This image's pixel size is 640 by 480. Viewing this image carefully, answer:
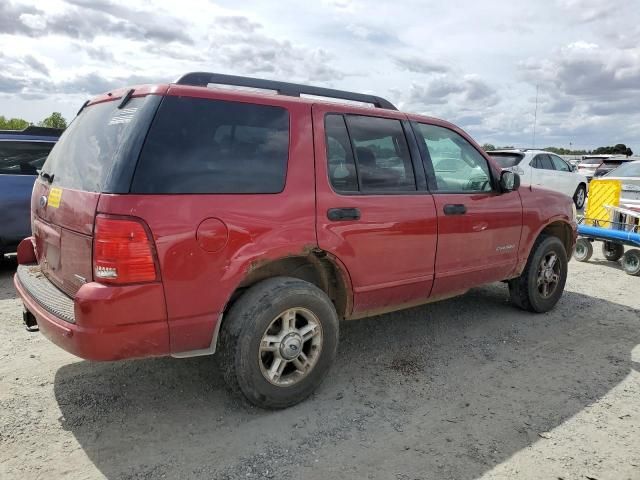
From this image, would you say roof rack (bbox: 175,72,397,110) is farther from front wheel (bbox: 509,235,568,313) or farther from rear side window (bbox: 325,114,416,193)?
front wheel (bbox: 509,235,568,313)

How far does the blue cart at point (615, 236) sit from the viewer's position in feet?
23.8

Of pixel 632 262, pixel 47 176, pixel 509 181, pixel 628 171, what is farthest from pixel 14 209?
pixel 628 171

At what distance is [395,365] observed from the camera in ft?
13.0

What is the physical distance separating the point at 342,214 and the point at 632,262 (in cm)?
578

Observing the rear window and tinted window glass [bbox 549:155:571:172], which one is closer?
the rear window

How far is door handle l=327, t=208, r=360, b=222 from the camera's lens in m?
3.33

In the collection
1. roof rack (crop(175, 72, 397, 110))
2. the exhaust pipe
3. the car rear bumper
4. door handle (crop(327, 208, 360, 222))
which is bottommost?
the exhaust pipe

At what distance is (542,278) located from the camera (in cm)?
Answer: 522

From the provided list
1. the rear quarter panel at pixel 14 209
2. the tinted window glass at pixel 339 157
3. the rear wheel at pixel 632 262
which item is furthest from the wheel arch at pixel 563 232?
the rear quarter panel at pixel 14 209

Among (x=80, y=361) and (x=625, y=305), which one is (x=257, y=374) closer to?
(x=80, y=361)

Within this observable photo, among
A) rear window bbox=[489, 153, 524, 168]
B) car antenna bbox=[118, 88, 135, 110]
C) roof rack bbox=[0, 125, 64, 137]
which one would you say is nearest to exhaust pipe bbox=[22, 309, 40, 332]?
car antenna bbox=[118, 88, 135, 110]

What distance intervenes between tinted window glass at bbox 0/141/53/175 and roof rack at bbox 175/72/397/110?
439 centimetres

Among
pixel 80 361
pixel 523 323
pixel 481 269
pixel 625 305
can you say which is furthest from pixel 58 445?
pixel 625 305

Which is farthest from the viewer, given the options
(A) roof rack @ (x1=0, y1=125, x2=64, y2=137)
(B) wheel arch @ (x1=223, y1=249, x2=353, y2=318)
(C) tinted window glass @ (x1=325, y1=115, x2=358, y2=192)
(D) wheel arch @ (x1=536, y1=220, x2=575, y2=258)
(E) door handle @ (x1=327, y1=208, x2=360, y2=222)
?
(A) roof rack @ (x1=0, y1=125, x2=64, y2=137)
